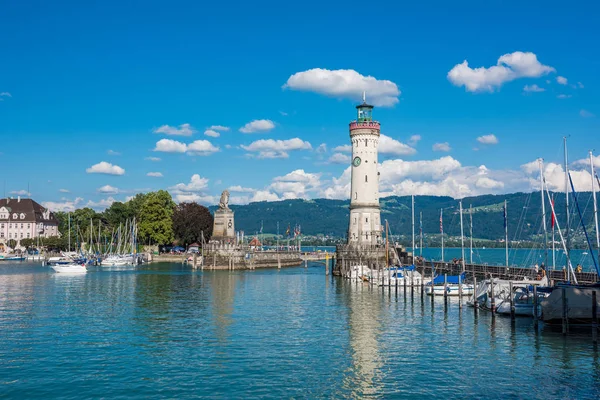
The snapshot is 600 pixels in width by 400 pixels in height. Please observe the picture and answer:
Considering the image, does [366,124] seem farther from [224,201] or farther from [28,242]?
[28,242]

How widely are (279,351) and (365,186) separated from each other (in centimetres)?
5863

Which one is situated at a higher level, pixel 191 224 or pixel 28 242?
pixel 191 224

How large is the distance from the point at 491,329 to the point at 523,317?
6.20 m

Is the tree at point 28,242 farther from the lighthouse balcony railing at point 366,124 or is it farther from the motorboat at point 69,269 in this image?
the lighthouse balcony railing at point 366,124

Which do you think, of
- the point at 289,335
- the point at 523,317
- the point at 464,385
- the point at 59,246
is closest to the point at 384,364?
the point at 464,385

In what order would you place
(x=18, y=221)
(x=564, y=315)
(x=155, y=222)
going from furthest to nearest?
(x=18, y=221) < (x=155, y=222) < (x=564, y=315)

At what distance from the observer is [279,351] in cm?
3519

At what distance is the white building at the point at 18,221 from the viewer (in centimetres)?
17750

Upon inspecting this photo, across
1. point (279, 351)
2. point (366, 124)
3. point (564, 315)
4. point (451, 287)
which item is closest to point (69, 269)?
point (366, 124)

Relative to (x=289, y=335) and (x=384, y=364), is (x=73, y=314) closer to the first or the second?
(x=289, y=335)

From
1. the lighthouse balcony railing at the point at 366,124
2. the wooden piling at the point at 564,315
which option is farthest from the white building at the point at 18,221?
the wooden piling at the point at 564,315

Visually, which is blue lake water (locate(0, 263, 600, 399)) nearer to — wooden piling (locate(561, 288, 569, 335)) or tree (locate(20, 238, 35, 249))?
wooden piling (locate(561, 288, 569, 335))

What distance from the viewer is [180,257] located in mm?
144125

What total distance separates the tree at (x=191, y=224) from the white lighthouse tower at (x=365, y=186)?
213ft
